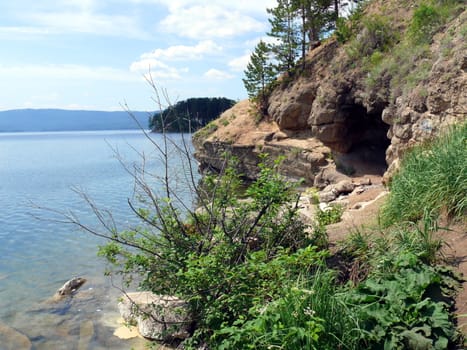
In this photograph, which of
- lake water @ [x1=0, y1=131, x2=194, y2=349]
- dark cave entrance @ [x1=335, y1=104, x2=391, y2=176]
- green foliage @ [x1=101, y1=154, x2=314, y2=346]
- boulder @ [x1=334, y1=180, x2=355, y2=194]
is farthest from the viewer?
dark cave entrance @ [x1=335, y1=104, x2=391, y2=176]

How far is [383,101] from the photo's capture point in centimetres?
1446

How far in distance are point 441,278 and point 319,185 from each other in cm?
1425

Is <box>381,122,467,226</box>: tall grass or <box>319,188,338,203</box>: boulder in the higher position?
<box>381,122,467,226</box>: tall grass

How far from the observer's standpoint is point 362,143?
1911 cm

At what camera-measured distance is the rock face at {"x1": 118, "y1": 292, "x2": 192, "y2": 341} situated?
5.79m

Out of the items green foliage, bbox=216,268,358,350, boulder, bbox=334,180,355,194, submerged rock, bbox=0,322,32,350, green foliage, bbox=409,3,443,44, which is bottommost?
submerged rock, bbox=0,322,32,350

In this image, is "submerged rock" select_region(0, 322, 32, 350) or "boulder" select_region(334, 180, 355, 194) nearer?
"submerged rock" select_region(0, 322, 32, 350)

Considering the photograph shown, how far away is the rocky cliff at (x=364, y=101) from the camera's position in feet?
34.2

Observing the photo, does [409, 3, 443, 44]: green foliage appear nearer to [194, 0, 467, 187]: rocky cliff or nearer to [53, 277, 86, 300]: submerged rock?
[194, 0, 467, 187]: rocky cliff

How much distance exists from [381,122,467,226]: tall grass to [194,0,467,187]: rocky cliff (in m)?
1.87

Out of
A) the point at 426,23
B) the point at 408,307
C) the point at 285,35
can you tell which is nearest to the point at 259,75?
the point at 285,35

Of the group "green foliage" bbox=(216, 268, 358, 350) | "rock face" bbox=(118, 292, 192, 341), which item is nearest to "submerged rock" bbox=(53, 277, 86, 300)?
"rock face" bbox=(118, 292, 192, 341)

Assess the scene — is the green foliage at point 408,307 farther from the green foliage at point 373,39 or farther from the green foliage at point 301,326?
the green foliage at point 373,39

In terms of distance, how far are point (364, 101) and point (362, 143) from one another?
388 cm
